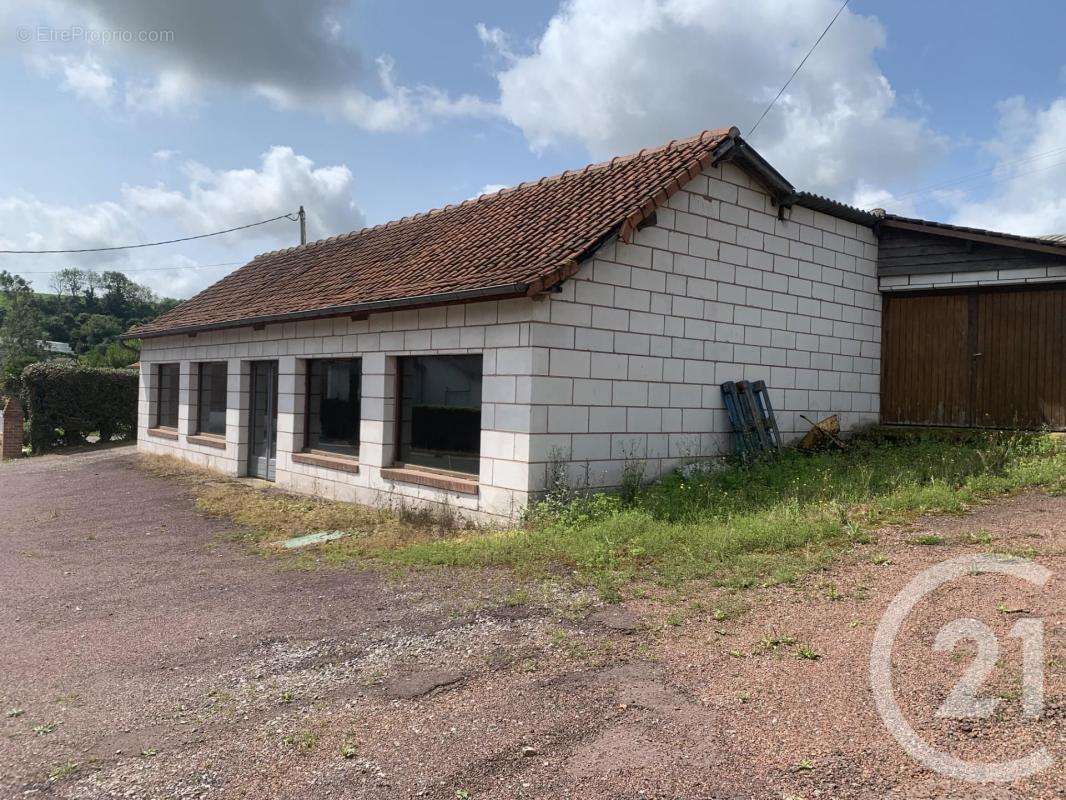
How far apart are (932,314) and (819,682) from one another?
974cm

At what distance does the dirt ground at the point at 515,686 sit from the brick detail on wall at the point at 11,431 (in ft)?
48.1

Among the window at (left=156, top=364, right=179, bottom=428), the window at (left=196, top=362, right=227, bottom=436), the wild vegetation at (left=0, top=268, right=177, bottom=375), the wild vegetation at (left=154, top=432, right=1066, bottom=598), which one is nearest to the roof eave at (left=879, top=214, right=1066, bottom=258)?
the wild vegetation at (left=154, top=432, right=1066, bottom=598)

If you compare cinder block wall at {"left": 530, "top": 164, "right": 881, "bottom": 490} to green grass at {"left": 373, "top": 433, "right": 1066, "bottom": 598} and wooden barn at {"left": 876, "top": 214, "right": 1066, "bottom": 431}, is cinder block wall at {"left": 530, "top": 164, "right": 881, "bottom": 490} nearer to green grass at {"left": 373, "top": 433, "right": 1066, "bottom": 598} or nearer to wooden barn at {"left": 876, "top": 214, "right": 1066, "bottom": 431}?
wooden barn at {"left": 876, "top": 214, "right": 1066, "bottom": 431}

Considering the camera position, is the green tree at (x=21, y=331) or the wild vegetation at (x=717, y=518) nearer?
Result: the wild vegetation at (x=717, y=518)

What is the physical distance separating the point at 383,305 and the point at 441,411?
→ 152 centimetres

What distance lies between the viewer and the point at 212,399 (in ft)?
47.9

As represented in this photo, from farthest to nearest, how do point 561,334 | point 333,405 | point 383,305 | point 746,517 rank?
1. point 333,405
2. point 383,305
3. point 561,334
4. point 746,517

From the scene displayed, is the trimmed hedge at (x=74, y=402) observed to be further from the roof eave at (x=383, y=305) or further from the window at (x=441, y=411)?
the window at (x=441, y=411)

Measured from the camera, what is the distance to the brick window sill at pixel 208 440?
45.1 ft

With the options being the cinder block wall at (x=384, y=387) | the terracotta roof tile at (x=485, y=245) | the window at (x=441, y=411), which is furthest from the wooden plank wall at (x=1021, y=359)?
the window at (x=441, y=411)

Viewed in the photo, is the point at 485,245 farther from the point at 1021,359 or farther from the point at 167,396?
the point at 167,396

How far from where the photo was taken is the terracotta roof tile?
25.8ft

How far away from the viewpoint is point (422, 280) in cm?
909

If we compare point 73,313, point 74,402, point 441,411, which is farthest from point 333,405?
point 73,313
